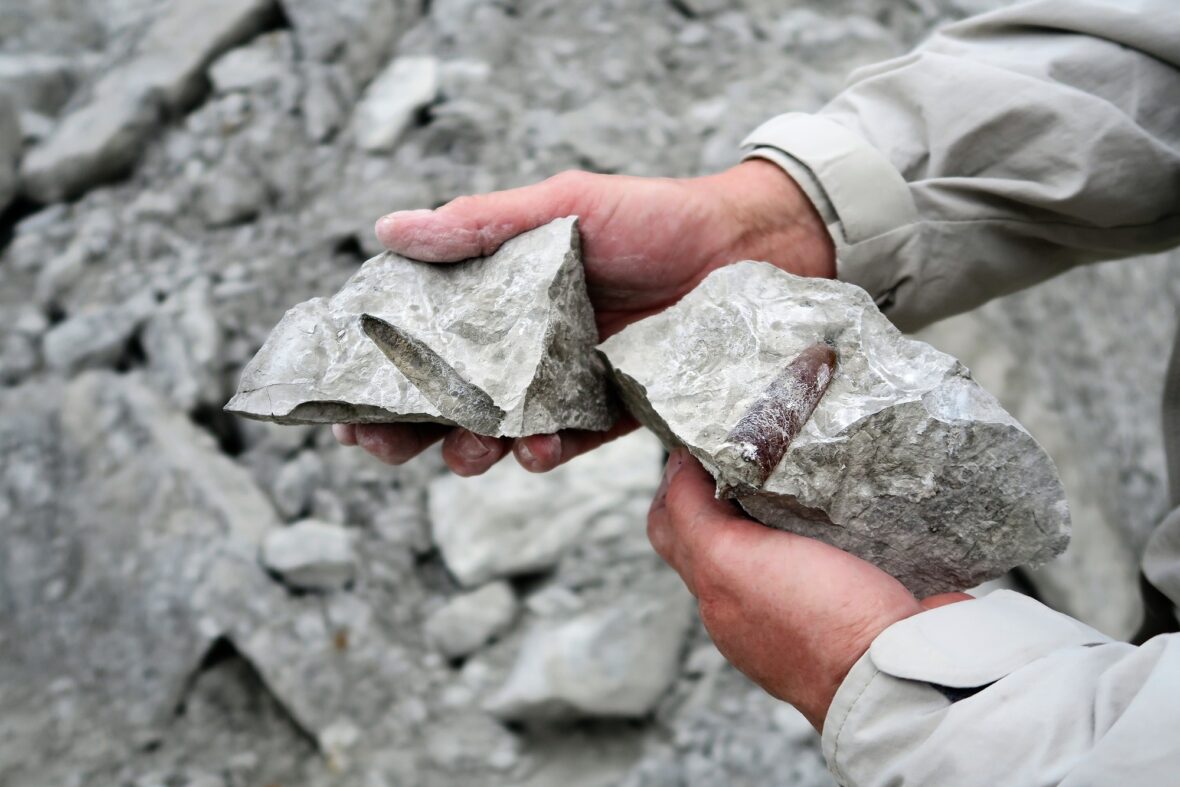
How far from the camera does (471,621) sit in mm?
2824

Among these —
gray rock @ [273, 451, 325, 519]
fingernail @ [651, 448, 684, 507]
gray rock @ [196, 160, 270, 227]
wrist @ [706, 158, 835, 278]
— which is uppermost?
wrist @ [706, 158, 835, 278]

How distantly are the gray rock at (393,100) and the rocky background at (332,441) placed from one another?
18 mm

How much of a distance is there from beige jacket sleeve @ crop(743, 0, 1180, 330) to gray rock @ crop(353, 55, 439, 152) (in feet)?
5.78

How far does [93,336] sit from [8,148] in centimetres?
99

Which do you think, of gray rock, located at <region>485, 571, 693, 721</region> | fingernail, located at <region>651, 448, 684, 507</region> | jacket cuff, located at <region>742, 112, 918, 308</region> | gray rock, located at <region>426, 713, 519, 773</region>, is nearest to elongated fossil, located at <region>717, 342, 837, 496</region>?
fingernail, located at <region>651, 448, 684, 507</region>

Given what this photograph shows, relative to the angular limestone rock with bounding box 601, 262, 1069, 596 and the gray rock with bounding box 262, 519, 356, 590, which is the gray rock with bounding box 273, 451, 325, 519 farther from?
the angular limestone rock with bounding box 601, 262, 1069, 596

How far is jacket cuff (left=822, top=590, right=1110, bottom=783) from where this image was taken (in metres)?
1.32

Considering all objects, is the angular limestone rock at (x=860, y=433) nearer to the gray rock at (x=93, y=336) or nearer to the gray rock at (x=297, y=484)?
the gray rock at (x=297, y=484)

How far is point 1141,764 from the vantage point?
1.13 metres

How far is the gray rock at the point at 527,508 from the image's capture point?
2877 millimetres

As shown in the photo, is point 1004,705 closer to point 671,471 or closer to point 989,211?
point 671,471

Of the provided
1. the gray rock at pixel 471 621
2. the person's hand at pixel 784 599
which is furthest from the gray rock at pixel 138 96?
the person's hand at pixel 784 599

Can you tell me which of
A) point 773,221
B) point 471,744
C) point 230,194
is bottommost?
point 471,744

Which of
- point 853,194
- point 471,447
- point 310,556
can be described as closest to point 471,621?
point 310,556
